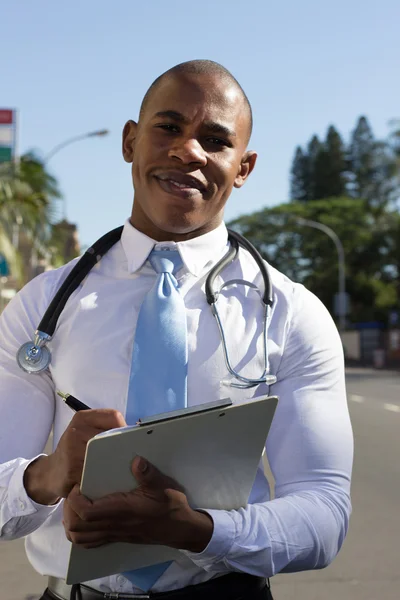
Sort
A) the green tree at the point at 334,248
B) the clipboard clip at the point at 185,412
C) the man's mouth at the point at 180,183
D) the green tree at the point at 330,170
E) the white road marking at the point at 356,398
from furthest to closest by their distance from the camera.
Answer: the green tree at the point at 330,170
the green tree at the point at 334,248
the white road marking at the point at 356,398
the man's mouth at the point at 180,183
the clipboard clip at the point at 185,412

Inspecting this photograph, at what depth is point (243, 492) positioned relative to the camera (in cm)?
169

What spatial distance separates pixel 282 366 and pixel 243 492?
0.94ft

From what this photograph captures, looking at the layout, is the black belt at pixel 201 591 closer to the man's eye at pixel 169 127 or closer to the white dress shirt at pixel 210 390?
the white dress shirt at pixel 210 390

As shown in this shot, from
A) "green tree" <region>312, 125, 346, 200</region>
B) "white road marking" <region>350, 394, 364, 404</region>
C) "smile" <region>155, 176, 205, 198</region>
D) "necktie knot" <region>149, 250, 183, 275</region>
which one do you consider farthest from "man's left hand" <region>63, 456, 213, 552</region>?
"green tree" <region>312, 125, 346, 200</region>

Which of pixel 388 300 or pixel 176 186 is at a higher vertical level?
pixel 176 186

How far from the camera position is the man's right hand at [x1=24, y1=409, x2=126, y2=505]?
1523 mm

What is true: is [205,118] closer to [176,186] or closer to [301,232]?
[176,186]

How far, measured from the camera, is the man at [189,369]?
169 cm

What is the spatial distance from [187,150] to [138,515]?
Result: 742mm

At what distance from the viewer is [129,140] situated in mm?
2094

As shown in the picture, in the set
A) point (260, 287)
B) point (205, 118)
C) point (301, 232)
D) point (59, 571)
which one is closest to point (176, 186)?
point (205, 118)

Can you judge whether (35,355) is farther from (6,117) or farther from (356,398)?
(6,117)

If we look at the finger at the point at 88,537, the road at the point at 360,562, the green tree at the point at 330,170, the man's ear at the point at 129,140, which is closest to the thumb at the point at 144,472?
the finger at the point at 88,537

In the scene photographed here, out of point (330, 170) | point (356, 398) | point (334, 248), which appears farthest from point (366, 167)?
point (356, 398)
